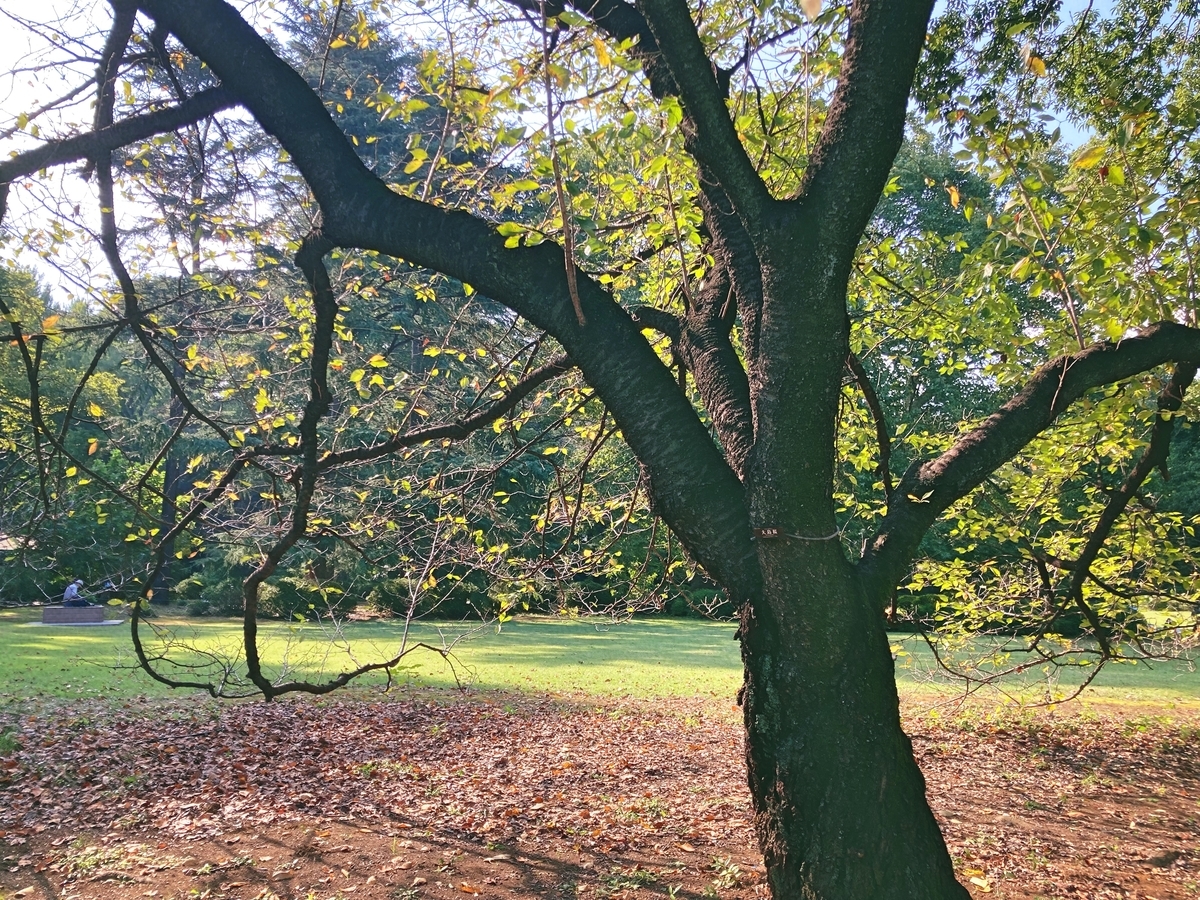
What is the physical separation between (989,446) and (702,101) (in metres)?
1.73

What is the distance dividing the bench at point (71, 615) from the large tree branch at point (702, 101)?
73.6 ft

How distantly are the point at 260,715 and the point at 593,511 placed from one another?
21.5 feet

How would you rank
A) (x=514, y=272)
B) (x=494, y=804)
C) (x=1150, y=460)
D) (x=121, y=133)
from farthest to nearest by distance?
(x=494, y=804) < (x=1150, y=460) < (x=121, y=133) < (x=514, y=272)

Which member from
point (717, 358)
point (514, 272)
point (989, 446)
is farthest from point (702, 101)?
point (989, 446)

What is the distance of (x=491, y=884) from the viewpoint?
461 centimetres

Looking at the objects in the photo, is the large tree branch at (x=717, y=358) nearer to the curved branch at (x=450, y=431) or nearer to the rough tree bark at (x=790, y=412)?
the rough tree bark at (x=790, y=412)

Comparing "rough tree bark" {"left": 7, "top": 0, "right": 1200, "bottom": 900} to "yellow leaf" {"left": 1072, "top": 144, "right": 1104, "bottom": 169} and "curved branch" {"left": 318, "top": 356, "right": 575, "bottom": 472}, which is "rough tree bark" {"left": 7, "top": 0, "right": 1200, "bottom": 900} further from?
"curved branch" {"left": 318, "top": 356, "right": 575, "bottom": 472}

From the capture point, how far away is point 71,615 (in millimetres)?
20203

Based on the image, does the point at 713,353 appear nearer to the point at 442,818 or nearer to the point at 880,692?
the point at 880,692

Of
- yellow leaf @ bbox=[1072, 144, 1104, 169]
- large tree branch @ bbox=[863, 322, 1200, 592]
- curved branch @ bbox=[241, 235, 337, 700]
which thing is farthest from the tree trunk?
curved branch @ bbox=[241, 235, 337, 700]

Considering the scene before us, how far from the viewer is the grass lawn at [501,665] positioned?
12203 millimetres

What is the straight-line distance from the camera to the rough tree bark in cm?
264

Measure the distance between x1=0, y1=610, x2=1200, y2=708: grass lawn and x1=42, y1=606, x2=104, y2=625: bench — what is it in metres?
0.60

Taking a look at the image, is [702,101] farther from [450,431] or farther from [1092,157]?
[450,431]
